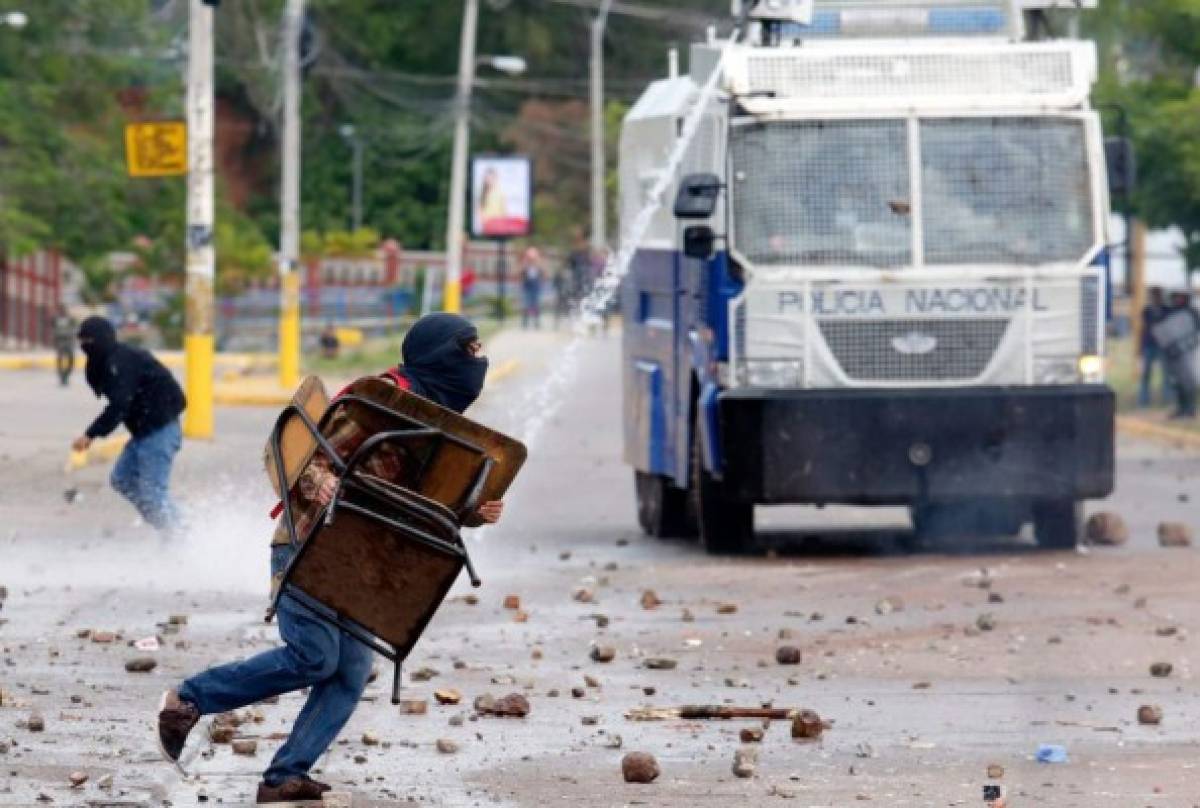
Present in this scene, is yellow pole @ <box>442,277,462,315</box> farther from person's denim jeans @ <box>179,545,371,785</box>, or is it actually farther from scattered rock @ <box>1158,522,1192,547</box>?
person's denim jeans @ <box>179,545,371,785</box>

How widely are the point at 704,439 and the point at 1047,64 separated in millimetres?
3041

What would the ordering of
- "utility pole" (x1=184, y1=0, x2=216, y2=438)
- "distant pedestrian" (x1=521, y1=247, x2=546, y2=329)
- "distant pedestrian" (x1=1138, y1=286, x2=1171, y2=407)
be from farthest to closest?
1. "distant pedestrian" (x1=521, y1=247, x2=546, y2=329)
2. "distant pedestrian" (x1=1138, y1=286, x2=1171, y2=407)
3. "utility pole" (x1=184, y1=0, x2=216, y2=438)

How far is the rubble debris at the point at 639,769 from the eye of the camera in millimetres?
9766

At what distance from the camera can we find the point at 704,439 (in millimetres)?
18234

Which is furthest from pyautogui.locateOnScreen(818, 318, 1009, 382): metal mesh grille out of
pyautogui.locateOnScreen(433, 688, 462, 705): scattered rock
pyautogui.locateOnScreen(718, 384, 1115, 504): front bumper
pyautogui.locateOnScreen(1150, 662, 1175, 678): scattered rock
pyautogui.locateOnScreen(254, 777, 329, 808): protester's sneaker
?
pyautogui.locateOnScreen(254, 777, 329, 808): protester's sneaker

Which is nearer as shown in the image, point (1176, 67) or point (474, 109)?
point (1176, 67)

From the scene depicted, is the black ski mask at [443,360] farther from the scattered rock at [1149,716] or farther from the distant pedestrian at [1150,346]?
the distant pedestrian at [1150,346]

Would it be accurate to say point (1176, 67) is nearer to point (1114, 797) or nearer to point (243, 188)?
point (1114, 797)

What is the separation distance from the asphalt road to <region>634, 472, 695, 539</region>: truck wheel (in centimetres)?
18

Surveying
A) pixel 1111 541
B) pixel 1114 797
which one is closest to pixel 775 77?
pixel 1111 541

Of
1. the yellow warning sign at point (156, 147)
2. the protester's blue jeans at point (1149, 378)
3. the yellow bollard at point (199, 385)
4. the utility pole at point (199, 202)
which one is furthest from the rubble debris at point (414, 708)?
the protester's blue jeans at point (1149, 378)

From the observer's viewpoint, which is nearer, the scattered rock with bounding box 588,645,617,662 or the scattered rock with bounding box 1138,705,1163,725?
the scattered rock with bounding box 1138,705,1163,725

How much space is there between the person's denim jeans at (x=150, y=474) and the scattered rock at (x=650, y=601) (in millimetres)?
3409

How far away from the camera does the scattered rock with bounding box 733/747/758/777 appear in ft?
32.6
